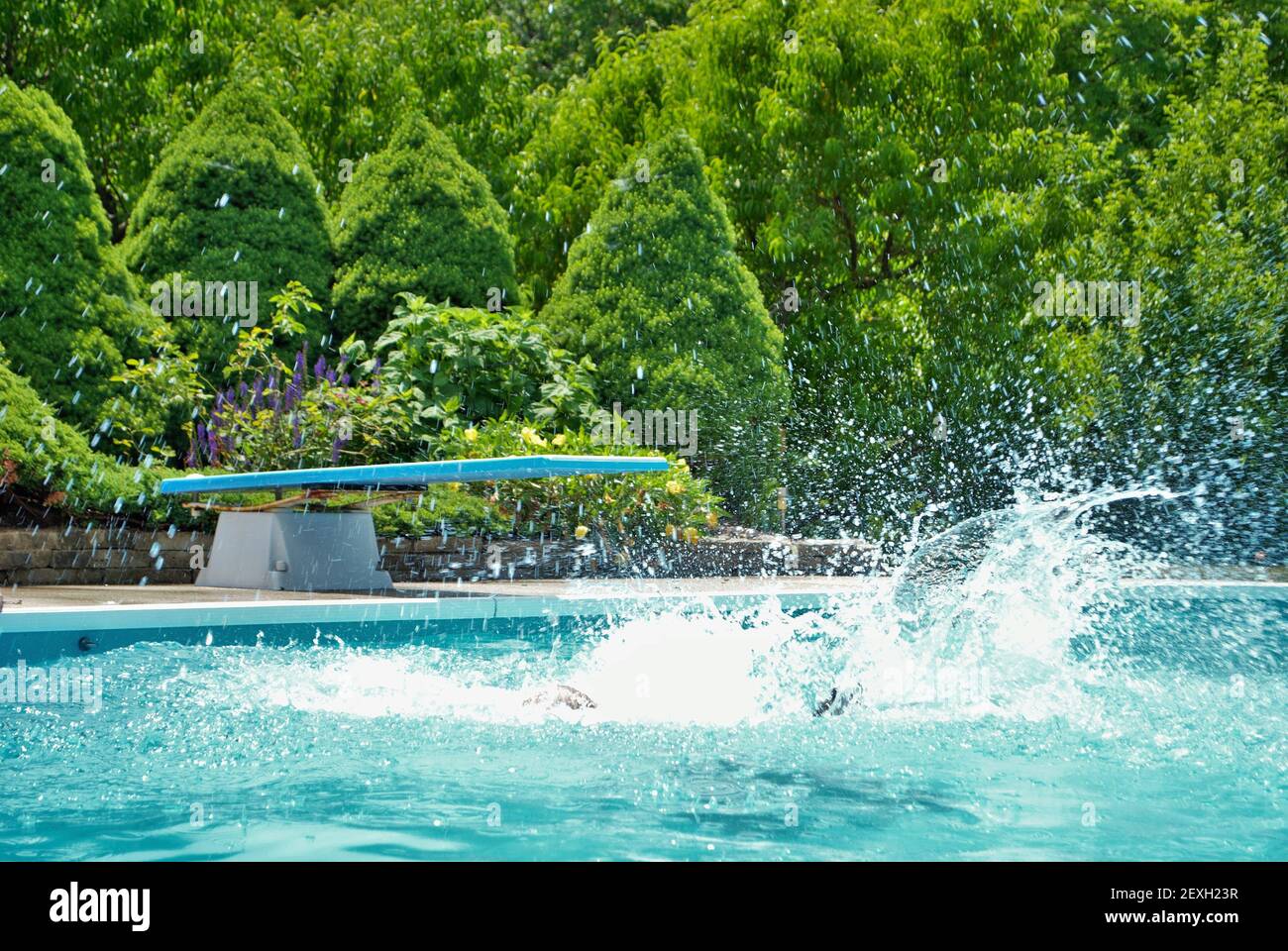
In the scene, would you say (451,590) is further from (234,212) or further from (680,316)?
(234,212)

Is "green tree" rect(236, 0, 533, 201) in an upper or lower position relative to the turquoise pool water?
upper

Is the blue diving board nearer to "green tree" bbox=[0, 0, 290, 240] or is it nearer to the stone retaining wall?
the stone retaining wall

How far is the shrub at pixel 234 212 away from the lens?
40.5ft

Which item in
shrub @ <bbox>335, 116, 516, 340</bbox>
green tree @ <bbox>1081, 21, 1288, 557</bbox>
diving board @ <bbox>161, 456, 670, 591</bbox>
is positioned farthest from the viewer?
green tree @ <bbox>1081, 21, 1288, 557</bbox>

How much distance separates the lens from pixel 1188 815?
431cm


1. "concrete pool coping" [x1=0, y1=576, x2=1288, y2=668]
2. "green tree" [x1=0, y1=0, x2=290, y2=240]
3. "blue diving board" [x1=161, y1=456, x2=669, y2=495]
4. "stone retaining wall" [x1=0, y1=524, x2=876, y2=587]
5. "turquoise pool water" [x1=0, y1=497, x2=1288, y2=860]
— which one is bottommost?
"turquoise pool water" [x1=0, y1=497, x2=1288, y2=860]

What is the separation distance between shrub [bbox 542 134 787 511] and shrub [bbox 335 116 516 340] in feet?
2.63

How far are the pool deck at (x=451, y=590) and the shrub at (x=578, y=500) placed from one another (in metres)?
0.60

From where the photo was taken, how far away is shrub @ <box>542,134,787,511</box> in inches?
466

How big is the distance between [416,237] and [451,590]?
493cm

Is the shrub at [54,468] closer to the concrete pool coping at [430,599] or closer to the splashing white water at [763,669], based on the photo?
the concrete pool coping at [430,599]

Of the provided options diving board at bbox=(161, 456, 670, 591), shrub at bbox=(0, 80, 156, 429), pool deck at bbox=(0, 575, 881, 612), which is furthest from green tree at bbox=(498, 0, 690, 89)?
diving board at bbox=(161, 456, 670, 591)

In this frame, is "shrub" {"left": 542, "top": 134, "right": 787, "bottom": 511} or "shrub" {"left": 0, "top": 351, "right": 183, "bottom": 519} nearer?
"shrub" {"left": 0, "top": 351, "right": 183, "bottom": 519}

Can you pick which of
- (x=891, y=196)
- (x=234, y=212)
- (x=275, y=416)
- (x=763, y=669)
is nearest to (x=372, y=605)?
(x=763, y=669)
